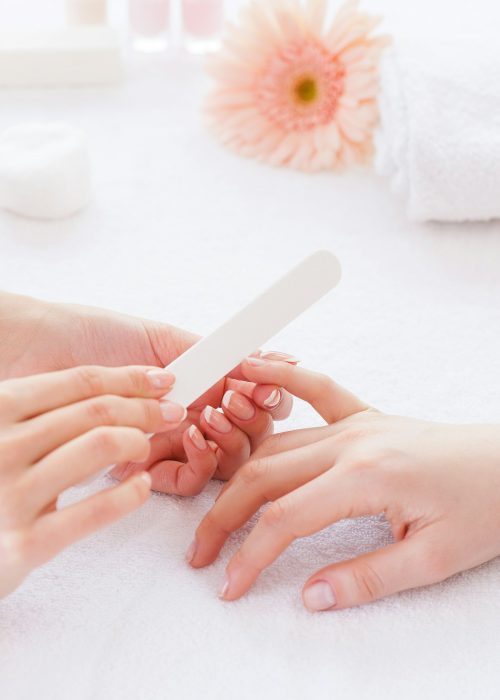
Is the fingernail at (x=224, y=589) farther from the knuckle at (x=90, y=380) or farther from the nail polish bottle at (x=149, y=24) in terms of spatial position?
the nail polish bottle at (x=149, y=24)

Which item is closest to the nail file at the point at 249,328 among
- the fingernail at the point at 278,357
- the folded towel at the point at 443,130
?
the fingernail at the point at 278,357

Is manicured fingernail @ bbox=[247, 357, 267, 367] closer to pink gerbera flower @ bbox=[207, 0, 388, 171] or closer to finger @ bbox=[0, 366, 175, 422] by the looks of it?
finger @ bbox=[0, 366, 175, 422]

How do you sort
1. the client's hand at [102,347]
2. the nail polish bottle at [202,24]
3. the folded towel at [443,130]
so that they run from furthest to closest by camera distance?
the nail polish bottle at [202,24] < the folded towel at [443,130] < the client's hand at [102,347]

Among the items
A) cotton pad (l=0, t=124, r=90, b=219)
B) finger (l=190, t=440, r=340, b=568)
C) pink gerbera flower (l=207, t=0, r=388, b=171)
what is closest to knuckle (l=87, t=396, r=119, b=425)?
finger (l=190, t=440, r=340, b=568)

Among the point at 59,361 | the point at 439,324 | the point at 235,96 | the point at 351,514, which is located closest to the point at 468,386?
the point at 439,324

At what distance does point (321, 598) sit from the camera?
0.69 meters

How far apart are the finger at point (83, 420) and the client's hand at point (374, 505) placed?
4.2 inches

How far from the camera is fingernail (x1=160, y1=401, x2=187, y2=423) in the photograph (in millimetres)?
688

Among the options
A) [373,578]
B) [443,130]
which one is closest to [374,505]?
[373,578]

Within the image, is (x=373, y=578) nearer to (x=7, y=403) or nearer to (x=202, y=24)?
(x=7, y=403)

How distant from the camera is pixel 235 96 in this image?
1.25 m

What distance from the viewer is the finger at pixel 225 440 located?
31.2 inches

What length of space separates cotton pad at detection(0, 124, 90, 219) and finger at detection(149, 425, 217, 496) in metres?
0.46

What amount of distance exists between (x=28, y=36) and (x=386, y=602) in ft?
3.47
